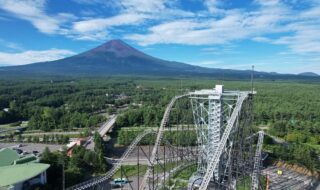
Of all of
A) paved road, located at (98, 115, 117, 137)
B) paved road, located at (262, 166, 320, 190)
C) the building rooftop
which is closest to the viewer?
the building rooftop

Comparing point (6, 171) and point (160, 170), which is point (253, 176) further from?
point (6, 171)

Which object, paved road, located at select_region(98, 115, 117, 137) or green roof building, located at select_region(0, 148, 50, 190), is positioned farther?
paved road, located at select_region(98, 115, 117, 137)

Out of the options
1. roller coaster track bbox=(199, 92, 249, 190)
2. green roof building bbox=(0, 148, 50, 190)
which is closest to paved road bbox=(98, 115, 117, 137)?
green roof building bbox=(0, 148, 50, 190)

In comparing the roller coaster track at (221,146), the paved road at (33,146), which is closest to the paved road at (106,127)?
Result: the paved road at (33,146)

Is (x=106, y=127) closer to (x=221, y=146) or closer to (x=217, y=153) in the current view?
(x=221, y=146)

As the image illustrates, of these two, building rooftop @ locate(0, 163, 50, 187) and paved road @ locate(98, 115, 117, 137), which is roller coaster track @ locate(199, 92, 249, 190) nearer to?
building rooftop @ locate(0, 163, 50, 187)

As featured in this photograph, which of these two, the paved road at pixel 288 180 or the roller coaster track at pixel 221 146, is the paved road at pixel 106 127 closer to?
the paved road at pixel 288 180

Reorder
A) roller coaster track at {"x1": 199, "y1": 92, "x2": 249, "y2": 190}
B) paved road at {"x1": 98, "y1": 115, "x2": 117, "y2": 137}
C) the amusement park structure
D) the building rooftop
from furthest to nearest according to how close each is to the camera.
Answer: paved road at {"x1": 98, "y1": 115, "x2": 117, "y2": 137}, the building rooftop, the amusement park structure, roller coaster track at {"x1": 199, "y1": 92, "x2": 249, "y2": 190}

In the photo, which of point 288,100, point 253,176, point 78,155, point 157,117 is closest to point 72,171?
point 78,155
